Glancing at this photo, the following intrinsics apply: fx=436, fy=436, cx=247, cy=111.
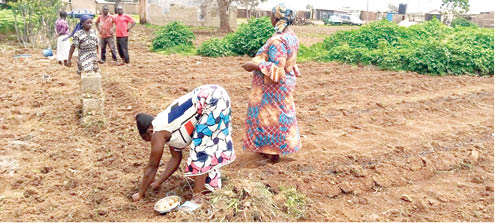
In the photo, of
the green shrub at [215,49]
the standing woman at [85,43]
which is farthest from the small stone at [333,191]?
the green shrub at [215,49]

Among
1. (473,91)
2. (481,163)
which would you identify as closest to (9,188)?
(481,163)

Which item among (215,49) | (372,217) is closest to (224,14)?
(215,49)

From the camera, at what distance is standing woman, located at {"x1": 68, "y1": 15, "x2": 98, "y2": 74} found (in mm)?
7219

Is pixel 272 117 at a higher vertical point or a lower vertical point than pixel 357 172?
higher

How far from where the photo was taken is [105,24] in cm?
966

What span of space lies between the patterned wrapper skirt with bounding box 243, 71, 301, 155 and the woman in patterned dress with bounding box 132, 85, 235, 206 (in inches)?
36.2

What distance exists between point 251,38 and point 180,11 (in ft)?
33.5

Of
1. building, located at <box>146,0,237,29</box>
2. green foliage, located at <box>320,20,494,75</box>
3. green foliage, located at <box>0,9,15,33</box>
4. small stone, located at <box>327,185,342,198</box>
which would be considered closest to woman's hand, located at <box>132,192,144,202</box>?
small stone, located at <box>327,185,342,198</box>

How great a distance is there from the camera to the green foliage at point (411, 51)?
10133 millimetres

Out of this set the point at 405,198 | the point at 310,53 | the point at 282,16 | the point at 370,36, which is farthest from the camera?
the point at 370,36

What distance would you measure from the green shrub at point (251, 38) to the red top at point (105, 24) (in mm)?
3591

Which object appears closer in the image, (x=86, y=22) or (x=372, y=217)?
(x=372, y=217)

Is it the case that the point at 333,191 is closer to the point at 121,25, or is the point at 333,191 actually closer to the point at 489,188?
the point at 489,188

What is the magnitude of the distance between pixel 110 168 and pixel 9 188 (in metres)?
0.90
